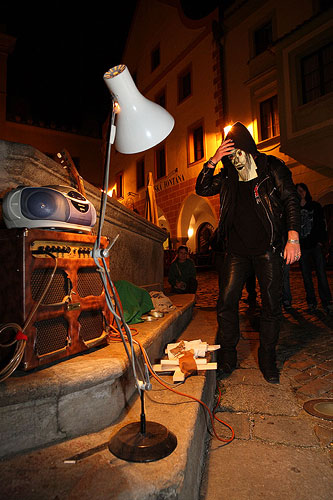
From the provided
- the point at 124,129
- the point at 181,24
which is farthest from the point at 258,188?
the point at 181,24

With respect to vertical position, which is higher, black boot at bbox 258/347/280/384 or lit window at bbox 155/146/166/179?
lit window at bbox 155/146/166/179

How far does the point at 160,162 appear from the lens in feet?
57.6

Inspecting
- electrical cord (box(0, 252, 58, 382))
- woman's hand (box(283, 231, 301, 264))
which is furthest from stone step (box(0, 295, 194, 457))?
woman's hand (box(283, 231, 301, 264))

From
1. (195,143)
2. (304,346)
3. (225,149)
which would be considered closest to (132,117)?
(225,149)

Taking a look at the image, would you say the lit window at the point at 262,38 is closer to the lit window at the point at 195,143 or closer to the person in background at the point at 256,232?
the lit window at the point at 195,143

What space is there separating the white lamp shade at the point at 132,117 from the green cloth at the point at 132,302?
181 centimetres

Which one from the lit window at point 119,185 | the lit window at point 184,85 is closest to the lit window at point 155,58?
the lit window at point 184,85

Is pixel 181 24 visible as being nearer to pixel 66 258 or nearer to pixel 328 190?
pixel 328 190

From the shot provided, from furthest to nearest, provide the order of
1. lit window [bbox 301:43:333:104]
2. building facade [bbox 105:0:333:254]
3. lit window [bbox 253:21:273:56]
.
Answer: lit window [bbox 253:21:273:56] → building facade [bbox 105:0:333:254] → lit window [bbox 301:43:333:104]

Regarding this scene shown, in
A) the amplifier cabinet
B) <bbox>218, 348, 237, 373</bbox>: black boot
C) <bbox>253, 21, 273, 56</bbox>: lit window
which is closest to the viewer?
the amplifier cabinet

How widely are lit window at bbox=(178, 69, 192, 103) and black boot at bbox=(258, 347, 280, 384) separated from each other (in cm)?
1585

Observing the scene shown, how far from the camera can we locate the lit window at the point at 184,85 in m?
16.0

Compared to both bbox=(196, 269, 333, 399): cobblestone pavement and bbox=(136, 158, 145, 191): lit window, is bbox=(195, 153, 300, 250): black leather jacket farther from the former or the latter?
bbox=(136, 158, 145, 191): lit window

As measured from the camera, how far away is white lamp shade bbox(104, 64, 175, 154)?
1279mm
